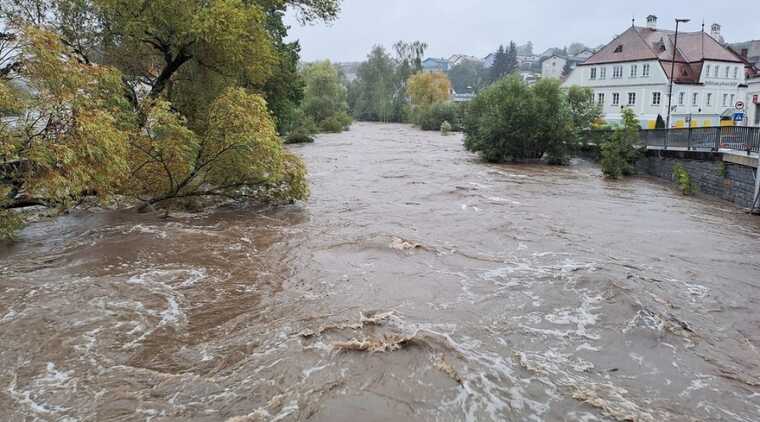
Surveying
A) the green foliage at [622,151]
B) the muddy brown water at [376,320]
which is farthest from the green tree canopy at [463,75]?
the muddy brown water at [376,320]

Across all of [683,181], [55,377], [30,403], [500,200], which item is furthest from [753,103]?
[30,403]

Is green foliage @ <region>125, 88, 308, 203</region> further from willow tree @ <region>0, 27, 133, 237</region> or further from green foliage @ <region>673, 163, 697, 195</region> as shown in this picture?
green foliage @ <region>673, 163, 697, 195</region>

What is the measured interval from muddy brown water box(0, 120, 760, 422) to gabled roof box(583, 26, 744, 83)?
45018 millimetres

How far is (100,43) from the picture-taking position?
1758cm

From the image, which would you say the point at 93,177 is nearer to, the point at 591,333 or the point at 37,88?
the point at 37,88

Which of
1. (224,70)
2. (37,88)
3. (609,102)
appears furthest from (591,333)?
(609,102)

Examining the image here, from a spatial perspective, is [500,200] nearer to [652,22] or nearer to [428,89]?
[652,22]

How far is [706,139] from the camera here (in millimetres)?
22781

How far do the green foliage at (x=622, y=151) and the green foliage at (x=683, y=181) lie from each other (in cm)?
347

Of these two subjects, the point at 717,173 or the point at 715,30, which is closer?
the point at 717,173

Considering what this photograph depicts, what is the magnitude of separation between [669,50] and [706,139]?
126ft

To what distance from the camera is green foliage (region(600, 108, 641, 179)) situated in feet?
90.7

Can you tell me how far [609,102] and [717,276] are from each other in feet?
172

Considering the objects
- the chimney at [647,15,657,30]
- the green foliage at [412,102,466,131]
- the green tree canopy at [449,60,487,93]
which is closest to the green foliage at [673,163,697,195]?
the chimney at [647,15,657,30]
